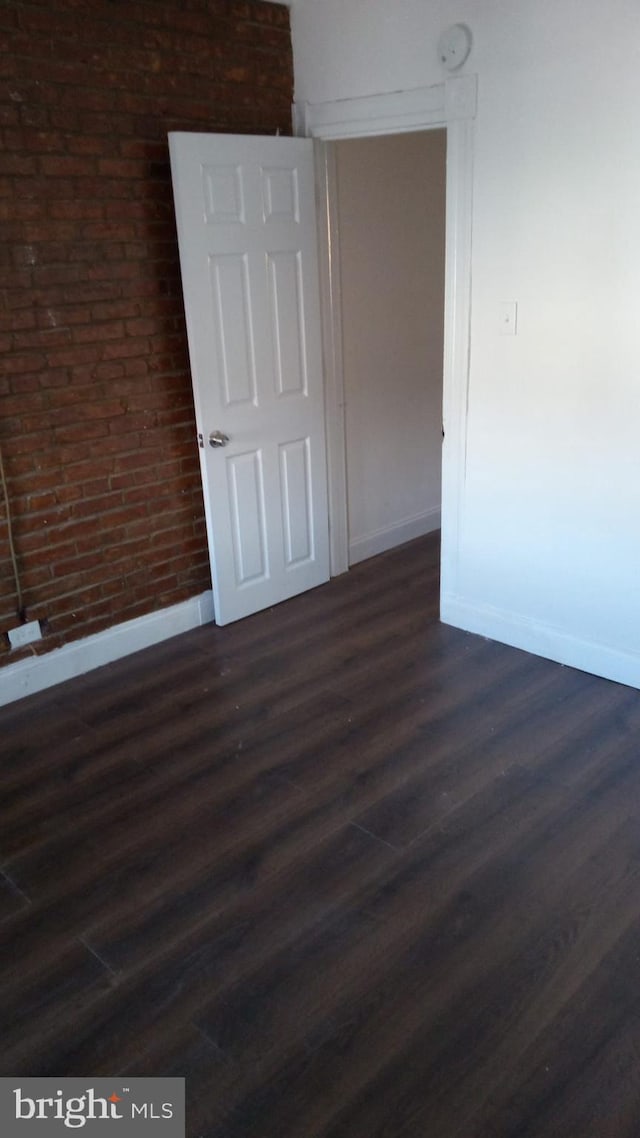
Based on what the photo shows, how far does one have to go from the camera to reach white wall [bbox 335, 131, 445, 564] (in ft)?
13.8

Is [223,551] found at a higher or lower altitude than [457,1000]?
higher

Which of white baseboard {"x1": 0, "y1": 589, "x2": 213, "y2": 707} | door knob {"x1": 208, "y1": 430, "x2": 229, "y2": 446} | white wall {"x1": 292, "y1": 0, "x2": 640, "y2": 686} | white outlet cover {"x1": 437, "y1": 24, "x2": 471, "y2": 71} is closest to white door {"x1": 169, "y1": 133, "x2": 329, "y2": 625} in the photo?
door knob {"x1": 208, "y1": 430, "x2": 229, "y2": 446}

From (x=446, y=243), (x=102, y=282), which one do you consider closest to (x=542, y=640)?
(x=446, y=243)

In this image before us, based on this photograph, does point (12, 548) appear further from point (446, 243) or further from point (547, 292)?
point (547, 292)

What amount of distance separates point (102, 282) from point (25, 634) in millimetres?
1386

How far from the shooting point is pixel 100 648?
361 centimetres

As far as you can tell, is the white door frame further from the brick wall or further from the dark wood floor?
the dark wood floor

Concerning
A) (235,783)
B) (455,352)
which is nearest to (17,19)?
(455,352)

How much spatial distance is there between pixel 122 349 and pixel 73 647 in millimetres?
1218

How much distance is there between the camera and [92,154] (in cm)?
315

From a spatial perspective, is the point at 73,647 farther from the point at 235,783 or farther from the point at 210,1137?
the point at 210,1137

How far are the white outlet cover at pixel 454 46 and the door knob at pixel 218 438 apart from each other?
1.62 meters

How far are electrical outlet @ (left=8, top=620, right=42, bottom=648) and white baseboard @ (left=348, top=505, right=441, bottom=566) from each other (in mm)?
1791

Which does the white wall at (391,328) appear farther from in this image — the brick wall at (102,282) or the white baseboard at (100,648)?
the white baseboard at (100,648)
